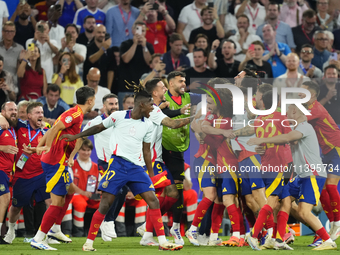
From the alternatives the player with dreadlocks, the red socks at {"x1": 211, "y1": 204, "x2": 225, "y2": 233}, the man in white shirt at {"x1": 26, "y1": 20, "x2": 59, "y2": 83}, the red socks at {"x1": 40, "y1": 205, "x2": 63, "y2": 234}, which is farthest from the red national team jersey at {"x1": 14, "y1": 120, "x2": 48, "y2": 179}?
the man in white shirt at {"x1": 26, "y1": 20, "x2": 59, "y2": 83}

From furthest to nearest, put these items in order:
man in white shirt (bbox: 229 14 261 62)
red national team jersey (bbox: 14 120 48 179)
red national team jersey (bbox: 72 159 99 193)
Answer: man in white shirt (bbox: 229 14 261 62) → red national team jersey (bbox: 72 159 99 193) → red national team jersey (bbox: 14 120 48 179)

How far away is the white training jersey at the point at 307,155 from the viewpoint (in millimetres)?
6926

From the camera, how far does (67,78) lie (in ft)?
37.4

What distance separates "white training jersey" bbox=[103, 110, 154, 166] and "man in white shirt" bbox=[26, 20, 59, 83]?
5.54m

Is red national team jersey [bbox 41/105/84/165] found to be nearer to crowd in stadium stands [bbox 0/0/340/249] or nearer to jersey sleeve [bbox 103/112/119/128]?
jersey sleeve [bbox 103/112/119/128]

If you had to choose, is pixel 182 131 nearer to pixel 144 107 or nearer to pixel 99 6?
pixel 144 107

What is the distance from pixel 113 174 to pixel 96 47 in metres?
6.46

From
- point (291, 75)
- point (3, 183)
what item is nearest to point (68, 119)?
point (3, 183)

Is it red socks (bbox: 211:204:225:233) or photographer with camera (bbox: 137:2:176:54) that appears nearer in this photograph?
red socks (bbox: 211:204:225:233)

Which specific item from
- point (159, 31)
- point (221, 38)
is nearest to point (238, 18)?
point (221, 38)

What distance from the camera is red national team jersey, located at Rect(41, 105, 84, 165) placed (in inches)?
274

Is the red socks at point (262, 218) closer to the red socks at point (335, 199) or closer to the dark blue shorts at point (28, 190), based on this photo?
the red socks at point (335, 199)

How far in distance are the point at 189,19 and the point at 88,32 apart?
2.85 meters

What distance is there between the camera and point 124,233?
9.93m
